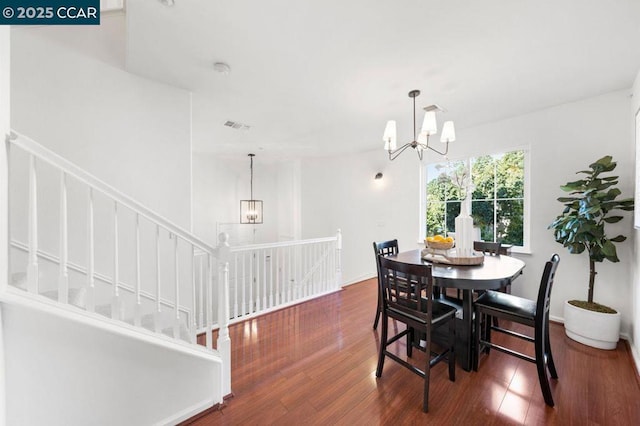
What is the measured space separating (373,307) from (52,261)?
3327 mm

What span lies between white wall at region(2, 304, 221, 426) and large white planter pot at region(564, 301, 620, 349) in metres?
3.43

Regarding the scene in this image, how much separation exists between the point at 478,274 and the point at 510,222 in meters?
2.16

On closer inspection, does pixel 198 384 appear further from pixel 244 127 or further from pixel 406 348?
pixel 244 127

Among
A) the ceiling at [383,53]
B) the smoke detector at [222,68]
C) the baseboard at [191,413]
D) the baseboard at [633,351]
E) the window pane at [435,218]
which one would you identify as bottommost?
the baseboard at [191,413]

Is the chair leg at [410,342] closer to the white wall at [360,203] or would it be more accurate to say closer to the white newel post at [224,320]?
the white newel post at [224,320]

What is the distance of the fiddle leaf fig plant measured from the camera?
7.72ft

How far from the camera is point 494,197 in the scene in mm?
3555

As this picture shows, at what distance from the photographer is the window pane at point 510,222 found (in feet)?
10.9

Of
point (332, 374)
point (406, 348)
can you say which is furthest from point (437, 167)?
point (332, 374)

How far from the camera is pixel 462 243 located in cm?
226

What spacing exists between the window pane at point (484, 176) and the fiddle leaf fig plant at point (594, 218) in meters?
1.00

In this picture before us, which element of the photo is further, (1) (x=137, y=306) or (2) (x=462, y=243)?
(2) (x=462, y=243)

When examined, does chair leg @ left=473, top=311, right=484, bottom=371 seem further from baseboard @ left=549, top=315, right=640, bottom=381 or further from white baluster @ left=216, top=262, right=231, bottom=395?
white baluster @ left=216, top=262, right=231, bottom=395

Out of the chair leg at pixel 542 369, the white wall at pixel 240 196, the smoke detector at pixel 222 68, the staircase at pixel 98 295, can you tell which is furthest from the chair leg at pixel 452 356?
the white wall at pixel 240 196
